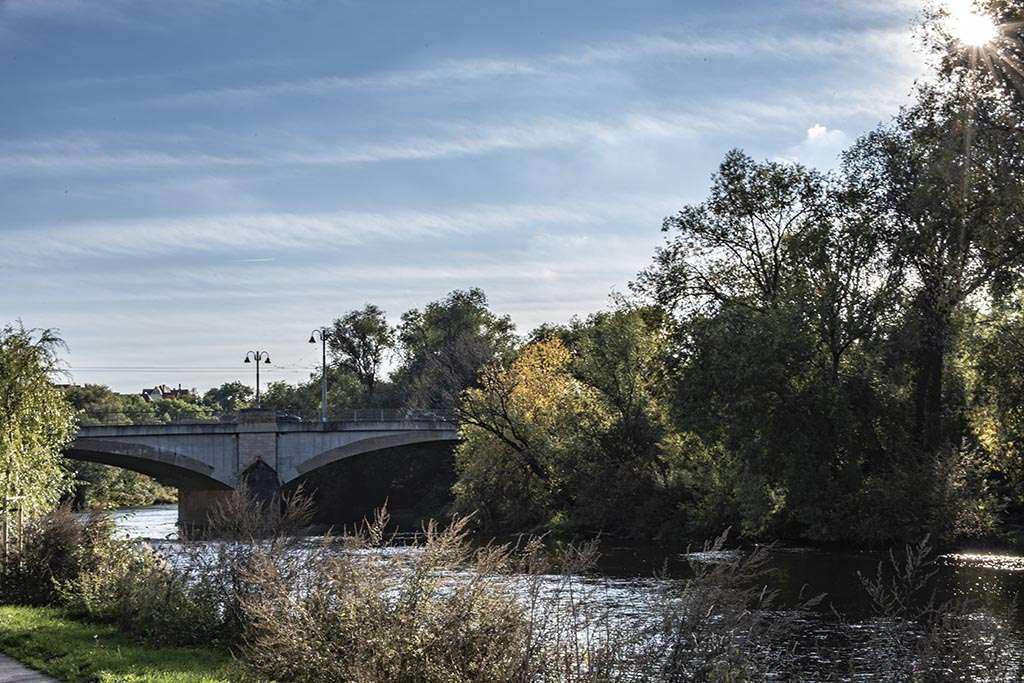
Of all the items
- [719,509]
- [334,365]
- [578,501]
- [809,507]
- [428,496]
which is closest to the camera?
[809,507]

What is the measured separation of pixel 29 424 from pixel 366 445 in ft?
152

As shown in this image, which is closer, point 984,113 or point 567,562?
point 567,562

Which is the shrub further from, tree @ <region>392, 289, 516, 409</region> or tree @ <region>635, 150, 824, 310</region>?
tree @ <region>392, 289, 516, 409</region>

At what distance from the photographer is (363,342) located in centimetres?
11300

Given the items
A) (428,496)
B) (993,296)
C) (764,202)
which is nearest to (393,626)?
(993,296)

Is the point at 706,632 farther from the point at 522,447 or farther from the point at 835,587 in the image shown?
the point at 522,447

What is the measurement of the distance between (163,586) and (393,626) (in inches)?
281

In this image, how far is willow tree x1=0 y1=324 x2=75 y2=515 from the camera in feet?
69.4

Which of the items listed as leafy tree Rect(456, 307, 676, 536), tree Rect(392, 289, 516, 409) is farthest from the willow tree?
tree Rect(392, 289, 516, 409)

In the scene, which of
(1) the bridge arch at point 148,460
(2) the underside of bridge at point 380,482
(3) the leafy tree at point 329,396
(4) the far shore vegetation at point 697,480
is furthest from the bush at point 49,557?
(3) the leafy tree at point 329,396

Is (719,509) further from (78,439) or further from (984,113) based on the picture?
(78,439)

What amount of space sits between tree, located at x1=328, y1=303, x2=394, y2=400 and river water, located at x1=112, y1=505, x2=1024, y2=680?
72011 mm

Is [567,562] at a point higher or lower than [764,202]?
lower

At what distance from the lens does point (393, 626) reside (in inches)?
420
